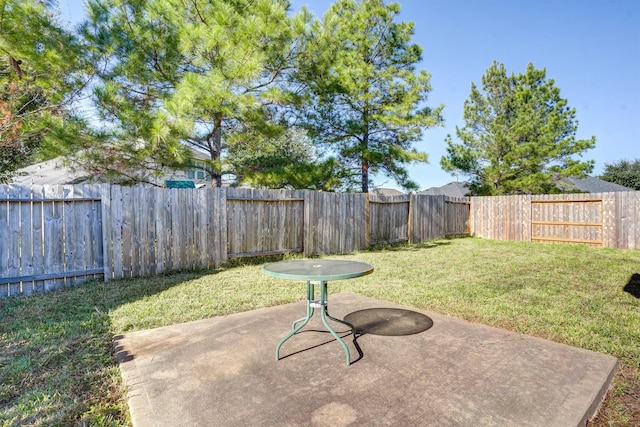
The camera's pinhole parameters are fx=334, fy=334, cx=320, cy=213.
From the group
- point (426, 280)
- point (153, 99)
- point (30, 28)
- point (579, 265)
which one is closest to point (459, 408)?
point (426, 280)

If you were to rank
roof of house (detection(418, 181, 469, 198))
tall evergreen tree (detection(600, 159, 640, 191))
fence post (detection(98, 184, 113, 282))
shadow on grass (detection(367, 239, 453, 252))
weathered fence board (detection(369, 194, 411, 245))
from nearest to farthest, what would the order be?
fence post (detection(98, 184, 113, 282)) → shadow on grass (detection(367, 239, 453, 252)) → weathered fence board (detection(369, 194, 411, 245)) → roof of house (detection(418, 181, 469, 198)) → tall evergreen tree (detection(600, 159, 640, 191))

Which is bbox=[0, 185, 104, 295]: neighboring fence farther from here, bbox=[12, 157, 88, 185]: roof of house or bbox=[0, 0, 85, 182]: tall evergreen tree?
bbox=[12, 157, 88, 185]: roof of house

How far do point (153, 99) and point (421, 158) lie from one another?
27.2 feet

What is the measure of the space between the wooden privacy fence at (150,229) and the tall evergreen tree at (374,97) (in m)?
3.71

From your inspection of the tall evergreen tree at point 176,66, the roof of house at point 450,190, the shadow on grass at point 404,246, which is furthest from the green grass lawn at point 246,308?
the roof of house at point 450,190

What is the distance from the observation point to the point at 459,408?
1.79 meters

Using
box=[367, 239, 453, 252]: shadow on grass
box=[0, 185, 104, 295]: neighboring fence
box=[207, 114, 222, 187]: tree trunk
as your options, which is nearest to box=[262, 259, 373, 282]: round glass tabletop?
box=[0, 185, 104, 295]: neighboring fence

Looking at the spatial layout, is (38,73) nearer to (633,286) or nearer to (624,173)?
A: (633,286)

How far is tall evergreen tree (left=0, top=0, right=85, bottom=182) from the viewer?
639cm

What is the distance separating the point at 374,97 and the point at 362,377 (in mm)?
10744

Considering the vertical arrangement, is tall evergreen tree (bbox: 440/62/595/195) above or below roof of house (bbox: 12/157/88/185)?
above

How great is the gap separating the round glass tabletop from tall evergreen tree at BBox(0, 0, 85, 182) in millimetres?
6220

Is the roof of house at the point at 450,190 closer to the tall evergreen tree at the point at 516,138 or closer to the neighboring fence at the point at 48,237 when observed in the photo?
the tall evergreen tree at the point at 516,138

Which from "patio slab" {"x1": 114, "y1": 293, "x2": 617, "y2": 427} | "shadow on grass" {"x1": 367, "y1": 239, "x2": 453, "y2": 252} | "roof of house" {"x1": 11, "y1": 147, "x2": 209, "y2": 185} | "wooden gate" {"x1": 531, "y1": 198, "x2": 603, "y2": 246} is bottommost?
"shadow on grass" {"x1": 367, "y1": 239, "x2": 453, "y2": 252}
